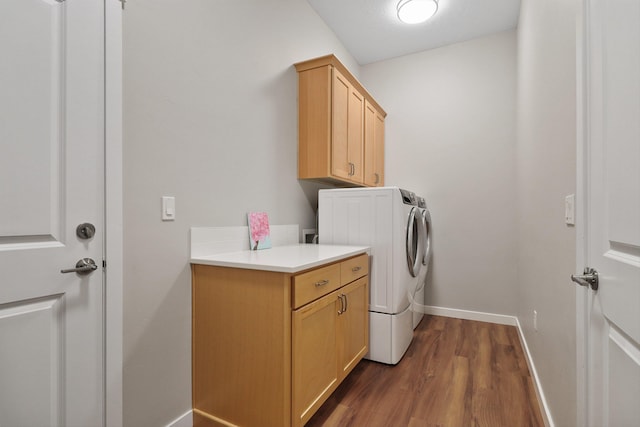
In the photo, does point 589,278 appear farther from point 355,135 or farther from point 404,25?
point 404,25

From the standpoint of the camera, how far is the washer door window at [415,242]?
2249 mm

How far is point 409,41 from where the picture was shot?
3.13 metres

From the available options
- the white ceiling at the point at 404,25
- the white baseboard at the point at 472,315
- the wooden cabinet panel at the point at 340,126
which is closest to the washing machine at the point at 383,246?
the wooden cabinet panel at the point at 340,126

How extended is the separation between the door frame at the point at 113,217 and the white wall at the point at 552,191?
1657 mm

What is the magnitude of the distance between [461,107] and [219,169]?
2.62m

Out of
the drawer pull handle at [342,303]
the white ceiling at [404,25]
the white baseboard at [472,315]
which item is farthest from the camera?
the white baseboard at [472,315]

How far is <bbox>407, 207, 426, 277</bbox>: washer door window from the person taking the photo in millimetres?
2249

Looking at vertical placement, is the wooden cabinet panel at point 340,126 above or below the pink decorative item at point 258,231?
above

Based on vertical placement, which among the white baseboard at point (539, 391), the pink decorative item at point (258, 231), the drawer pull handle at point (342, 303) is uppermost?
the pink decorative item at point (258, 231)

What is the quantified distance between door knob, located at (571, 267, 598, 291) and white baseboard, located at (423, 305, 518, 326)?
235 centimetres

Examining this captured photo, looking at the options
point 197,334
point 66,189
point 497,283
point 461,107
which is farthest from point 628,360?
point 461,107

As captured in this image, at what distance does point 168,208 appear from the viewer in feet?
4.66

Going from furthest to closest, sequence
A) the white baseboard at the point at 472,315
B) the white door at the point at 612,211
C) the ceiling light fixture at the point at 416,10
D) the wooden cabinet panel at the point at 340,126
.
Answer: the white baseboard at the point at 472,315
the ceiling light fixture at the point at 416,10
the wooden cabinet panel at the point at 340,126
the white door at the point at 612,211

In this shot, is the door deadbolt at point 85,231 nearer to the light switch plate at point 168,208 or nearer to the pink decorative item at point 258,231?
the light switch plate at point 168,208
